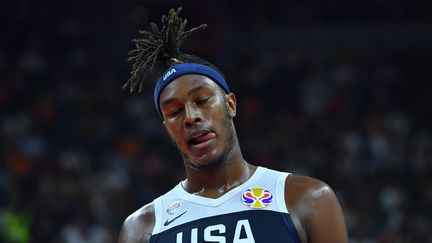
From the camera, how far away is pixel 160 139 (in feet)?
39.2

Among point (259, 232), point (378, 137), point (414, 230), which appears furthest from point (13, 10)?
point (259, 232)

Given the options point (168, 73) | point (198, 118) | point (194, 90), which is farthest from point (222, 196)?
point (168, 73)

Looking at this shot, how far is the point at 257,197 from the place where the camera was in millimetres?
3100

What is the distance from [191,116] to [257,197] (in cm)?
41

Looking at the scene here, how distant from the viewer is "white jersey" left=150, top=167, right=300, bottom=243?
2979 mm

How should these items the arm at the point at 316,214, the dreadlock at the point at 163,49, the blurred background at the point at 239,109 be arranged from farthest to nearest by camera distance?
the blurred background at the point at 239,109 < the dreadlock at the point at 163,49 < the arm at the point at 316,214

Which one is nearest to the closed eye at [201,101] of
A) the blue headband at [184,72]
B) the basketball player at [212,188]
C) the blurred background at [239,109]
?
the basketball player at [212,188]

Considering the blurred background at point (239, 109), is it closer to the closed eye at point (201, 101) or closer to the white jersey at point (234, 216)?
the white jersey at point (234, 216)

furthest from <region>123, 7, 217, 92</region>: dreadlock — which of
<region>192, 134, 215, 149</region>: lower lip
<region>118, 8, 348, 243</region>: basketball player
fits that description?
<region>192, 134, 215, 149</region>: lower lip

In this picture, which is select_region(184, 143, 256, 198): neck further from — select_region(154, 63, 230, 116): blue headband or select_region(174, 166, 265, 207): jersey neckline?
select_region(154, 63, 230, 116): blue headband

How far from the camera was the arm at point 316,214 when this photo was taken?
117 inches

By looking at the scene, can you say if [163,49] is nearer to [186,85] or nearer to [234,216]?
[186,85]

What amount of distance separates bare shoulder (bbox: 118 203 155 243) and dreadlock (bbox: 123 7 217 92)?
1.75 ft

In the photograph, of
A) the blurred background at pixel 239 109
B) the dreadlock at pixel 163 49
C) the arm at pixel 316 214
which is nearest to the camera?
the arm at pixel 316 214
